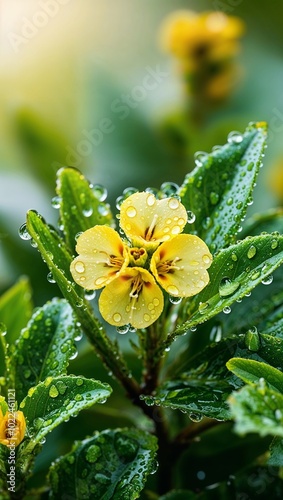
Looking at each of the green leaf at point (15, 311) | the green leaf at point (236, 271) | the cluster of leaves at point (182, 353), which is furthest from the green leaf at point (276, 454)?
the green leaf at point (15, 311)

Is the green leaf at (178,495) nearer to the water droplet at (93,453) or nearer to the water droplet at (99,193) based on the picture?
the water droplet at (93,453)

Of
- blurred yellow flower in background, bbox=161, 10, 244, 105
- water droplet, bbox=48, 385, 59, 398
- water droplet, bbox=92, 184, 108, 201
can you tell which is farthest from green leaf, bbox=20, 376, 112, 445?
blurred yellow flower in background, bbox=161, 10, 244, 105

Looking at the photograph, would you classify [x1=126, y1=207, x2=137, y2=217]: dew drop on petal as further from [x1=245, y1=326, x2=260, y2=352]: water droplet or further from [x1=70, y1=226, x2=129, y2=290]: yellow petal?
Answer: [x1=245, y1=326, x2=260, y2=352]: water droplet

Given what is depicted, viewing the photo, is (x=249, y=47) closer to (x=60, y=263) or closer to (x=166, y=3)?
(x=166, y=3)

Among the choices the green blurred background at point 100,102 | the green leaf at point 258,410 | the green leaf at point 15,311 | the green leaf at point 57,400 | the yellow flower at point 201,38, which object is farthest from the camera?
the yellow flower at point 201,38

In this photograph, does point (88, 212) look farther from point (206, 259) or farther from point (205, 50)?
point (205, 50)

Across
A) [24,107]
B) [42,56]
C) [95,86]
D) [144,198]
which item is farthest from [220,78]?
[144,198]

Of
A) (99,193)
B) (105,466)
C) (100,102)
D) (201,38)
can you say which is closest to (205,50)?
(201,38)
